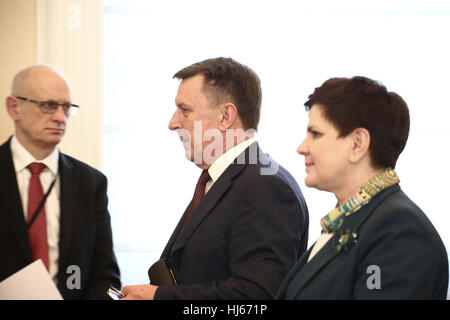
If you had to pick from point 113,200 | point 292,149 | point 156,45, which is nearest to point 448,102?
point 292,149

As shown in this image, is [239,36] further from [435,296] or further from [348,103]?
[435,296]

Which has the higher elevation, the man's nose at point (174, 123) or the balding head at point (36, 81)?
the balding head at point (36, 81)

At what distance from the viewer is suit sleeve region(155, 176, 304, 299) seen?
1817mm

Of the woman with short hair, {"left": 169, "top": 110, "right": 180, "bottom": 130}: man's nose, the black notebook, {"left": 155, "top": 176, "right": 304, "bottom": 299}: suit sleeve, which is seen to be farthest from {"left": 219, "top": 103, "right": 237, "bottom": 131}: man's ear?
the black notebook

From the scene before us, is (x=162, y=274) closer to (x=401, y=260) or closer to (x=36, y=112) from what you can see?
(x=36, y=112)

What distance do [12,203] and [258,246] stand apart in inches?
27.8

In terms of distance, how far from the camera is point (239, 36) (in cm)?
326

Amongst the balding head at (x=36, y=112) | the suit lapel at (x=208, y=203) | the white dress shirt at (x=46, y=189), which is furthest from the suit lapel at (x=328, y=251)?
the balding head at (x=36, y=112)

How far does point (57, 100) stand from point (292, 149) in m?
1.79

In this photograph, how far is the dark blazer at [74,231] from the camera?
5.23 feet

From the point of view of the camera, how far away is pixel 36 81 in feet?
5.45

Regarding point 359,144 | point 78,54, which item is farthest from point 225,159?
point 78,54

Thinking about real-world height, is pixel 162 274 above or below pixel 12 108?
below

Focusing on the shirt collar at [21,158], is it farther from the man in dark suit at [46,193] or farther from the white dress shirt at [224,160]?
the white dress shirt at [224,160]
